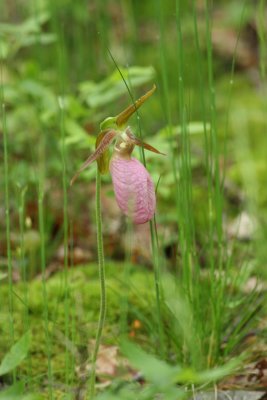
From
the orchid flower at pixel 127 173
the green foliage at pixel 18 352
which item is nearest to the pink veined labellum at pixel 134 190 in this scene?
the orchid flower at pixel 127 173

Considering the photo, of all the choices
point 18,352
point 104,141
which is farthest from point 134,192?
point 18,352

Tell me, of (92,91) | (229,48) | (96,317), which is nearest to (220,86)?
(229,48)

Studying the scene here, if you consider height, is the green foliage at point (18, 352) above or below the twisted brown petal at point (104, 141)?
below

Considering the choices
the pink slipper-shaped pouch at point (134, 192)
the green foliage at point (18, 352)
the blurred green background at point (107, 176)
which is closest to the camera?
the green foliage at point (18, 352)

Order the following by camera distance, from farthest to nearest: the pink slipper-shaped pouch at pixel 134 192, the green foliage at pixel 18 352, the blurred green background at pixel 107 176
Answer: the blurred green background at pixel 107 176
the pink slipper-shaped pouch at pixel 134 192
the green foliage at pixel 18 352

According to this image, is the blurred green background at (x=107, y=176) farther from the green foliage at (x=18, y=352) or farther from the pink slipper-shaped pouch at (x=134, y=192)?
the green foliage at (x=18, y=352)

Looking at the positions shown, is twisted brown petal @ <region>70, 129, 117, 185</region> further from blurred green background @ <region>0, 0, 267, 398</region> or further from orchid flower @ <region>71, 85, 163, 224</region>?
blurred green background @ <region>0, 0, 267, 398</region>

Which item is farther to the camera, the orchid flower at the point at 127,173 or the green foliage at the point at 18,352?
the orchid flower at the point at 127,173

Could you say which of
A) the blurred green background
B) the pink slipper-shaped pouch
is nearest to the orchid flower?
the pink slipper-shaped pouch

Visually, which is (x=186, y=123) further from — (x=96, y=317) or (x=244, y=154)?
(x=244, y=154)
